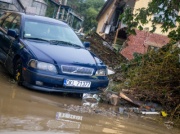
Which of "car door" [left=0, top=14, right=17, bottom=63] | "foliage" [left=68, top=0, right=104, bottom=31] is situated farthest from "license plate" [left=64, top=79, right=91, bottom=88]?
"foliage" [left=68, top=0, right=104, bottom=31]

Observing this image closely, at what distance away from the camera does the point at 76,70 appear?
5469mm

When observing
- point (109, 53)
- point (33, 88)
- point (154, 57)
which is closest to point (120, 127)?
point (33, 88)

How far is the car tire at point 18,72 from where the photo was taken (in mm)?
5523

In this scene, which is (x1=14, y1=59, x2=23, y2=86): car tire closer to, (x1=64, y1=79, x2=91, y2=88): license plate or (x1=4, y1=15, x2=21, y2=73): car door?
(x1=4, y1=15, x2=21, y2=73): car door

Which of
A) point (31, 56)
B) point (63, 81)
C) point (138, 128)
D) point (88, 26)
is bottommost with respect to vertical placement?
point (138, 128)

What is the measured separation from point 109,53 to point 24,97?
739 centimetres

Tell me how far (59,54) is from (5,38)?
184 cm

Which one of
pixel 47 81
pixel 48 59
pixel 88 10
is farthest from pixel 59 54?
pixel 88 10

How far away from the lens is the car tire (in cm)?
552

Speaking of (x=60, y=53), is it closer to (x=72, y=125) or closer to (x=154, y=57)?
(x=72, y=125)

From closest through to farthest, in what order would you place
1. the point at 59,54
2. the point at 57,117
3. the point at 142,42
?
the point at 57,117, the point at 59,54, the point at 142,42

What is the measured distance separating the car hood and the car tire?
414 mm

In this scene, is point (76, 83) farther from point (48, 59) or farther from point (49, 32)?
point (49, 32)

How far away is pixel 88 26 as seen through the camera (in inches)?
2140
